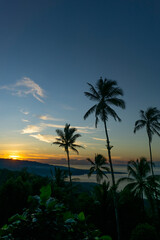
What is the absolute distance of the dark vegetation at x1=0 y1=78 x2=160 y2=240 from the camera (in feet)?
6.08

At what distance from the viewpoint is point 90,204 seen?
2339 centimetres

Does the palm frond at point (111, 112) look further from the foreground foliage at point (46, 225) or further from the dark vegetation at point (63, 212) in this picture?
the foreground foliage at point (46, 225)

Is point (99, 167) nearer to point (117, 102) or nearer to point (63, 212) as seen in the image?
point (117, 102)

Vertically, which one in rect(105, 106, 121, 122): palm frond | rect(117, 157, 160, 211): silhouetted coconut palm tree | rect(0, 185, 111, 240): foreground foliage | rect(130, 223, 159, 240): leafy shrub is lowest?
rect(130, 223, 159, 240): leafy shrub

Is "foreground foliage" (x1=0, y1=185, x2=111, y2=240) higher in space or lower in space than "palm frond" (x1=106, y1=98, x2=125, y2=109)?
lower

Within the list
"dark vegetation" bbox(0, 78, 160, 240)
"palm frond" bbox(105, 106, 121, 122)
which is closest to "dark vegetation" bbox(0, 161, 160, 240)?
"dark vegetation" bbox(0, 78, 160, 240)

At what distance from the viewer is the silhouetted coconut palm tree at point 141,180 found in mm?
24972

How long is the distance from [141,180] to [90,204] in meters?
7.89

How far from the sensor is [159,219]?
80.7ft

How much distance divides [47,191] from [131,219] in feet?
84.8

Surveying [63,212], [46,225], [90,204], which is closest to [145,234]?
[90,204]

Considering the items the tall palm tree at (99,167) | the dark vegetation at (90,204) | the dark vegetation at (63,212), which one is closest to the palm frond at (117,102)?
the dark vegetation at (90,204)

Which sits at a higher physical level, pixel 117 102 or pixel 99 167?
pixel 117 102

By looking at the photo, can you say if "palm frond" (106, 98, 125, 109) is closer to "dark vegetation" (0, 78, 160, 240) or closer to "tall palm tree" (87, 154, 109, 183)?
"dark vegetation" (0, 78, 160, 240)
